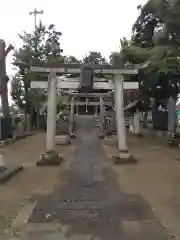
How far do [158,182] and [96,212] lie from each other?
383cm

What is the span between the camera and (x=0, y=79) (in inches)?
1178

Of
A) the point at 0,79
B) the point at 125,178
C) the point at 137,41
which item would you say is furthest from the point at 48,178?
the point at 0,79

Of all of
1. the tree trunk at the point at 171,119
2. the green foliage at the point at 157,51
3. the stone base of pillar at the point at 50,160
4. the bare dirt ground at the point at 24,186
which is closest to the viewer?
the bare dirt ground at the point at 24,186

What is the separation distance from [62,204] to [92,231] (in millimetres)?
2171

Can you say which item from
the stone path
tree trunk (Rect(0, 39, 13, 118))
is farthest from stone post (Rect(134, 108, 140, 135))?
the stone path

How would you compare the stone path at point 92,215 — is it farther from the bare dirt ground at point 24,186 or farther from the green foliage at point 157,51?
the green foliage at point 157,51

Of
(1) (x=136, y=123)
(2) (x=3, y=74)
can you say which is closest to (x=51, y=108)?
(2) (x=3, y=74)

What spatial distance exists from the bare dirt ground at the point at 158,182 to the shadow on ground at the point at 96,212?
0.69ft

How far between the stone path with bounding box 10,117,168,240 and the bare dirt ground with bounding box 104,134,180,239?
0.67 ft

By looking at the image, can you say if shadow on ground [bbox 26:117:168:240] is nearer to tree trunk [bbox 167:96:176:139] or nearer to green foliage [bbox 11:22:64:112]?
tree trunk [bbox 167:96:176:139]

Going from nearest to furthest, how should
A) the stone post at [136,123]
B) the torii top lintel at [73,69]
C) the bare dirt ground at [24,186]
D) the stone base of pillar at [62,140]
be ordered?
1. the bare dirt ground at [24,186]
2. the torii top lintel at [73,69]
3. the stone base of pillar at [62,140]
4. the stone post at [136,123]

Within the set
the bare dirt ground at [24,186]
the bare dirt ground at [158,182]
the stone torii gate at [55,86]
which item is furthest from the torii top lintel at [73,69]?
the bare dirt ground at [158,182]

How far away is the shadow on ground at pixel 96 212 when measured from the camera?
6.97 m

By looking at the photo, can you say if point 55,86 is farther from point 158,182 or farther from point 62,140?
point 62,140
